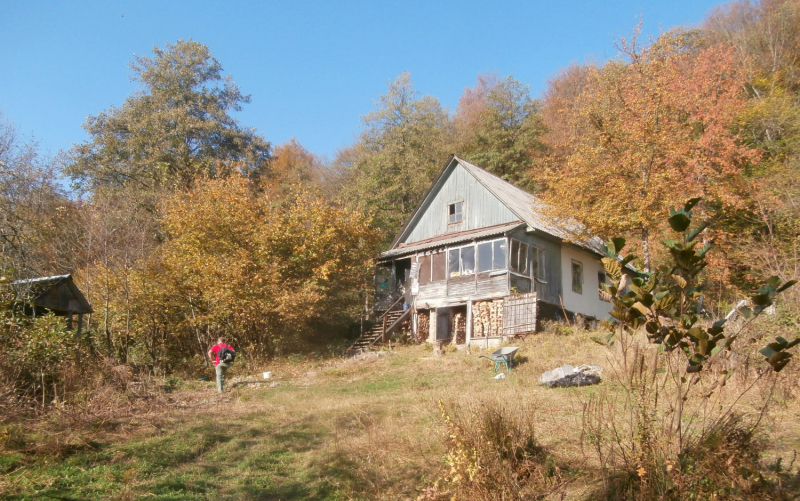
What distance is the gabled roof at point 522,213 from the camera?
71.4ft

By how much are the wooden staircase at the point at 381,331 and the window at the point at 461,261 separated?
2.68m

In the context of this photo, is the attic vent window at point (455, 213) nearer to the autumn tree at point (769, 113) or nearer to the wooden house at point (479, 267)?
the wooden house at point (479, 267)

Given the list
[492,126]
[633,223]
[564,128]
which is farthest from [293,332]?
[564,128]

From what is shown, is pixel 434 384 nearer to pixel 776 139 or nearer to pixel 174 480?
pixel 174 480

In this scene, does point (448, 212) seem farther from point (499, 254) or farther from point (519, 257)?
point (519, 257)

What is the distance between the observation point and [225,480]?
7.02 meters

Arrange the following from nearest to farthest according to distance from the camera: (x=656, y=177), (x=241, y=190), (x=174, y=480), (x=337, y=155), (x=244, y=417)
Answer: (x=174, y=480) < (x=244, y=417) < (x=656, y=177) < (x=241, y=190) < (x=337, y=155)

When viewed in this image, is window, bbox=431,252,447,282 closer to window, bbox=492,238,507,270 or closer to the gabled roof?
the gabled roof

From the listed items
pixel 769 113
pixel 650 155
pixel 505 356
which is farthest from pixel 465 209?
pixel 769 113

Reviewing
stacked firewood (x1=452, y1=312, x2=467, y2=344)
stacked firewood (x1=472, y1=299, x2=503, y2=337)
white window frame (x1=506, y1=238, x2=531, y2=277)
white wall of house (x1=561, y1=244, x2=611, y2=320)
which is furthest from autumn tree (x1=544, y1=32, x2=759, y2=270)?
stacked firewood (x1=452, y1=312, x2=467, y2=344)

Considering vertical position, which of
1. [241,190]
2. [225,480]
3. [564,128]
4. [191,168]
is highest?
[564,128]

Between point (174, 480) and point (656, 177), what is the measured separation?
1745 centimetres

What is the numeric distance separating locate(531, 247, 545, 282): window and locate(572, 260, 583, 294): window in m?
2.59

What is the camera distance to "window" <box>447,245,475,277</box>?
2181 centimetres
